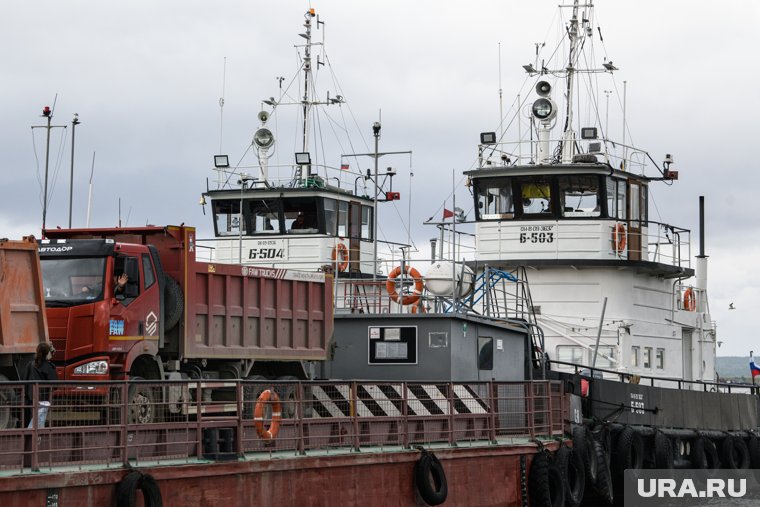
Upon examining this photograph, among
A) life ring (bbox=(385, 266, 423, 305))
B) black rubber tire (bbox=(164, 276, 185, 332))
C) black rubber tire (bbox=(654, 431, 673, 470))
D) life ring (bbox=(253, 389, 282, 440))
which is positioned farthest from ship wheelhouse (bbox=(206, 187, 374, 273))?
life ring (bbox=(253, 389, 282, 440))

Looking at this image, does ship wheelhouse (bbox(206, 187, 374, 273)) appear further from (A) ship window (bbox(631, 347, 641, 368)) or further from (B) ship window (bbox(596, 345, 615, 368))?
(B) ship window (bbox(596, 345, 615, 368))

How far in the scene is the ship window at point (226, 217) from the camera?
36.5 metres

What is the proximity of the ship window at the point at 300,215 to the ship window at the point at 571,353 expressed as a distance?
10628 mm

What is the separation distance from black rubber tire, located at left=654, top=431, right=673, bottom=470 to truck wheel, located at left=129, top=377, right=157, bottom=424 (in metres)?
13.0

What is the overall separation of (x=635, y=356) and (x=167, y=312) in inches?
514

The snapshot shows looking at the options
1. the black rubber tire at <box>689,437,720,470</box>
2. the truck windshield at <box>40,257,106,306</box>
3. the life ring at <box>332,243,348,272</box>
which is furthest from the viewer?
the life ring at <box>332,243,348,272</box>

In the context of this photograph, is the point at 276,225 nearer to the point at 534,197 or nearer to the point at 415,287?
the point at 534,197

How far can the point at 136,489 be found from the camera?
13.6 meters

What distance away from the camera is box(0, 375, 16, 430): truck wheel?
43.5 ft

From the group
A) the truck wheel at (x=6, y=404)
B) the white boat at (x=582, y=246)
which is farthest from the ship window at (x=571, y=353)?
the truck wheel at (x=6, y=404)

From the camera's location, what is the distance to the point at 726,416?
29.6m

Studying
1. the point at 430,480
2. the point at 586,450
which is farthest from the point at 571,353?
the point at 430,480

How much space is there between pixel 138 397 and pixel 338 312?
986 centimetres

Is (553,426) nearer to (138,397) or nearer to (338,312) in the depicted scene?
(338,312)
